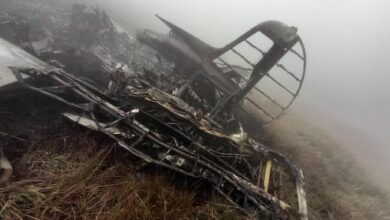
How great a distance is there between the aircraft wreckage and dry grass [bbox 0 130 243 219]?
27 centimetres

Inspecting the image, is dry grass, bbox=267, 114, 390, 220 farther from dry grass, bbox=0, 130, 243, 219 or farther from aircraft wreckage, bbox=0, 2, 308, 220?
dry grass, bbox=0, 130, 243, 219

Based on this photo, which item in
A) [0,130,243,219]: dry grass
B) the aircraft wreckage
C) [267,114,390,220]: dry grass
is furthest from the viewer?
[267,114,390,220]: dry grass

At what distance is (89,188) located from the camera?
4273mm

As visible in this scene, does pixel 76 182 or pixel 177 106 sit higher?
pixel 177 106

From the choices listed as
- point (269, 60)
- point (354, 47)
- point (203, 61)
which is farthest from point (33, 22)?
point (354, 47)

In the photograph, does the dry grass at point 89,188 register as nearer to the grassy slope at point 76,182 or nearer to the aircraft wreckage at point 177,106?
the grassy slope at point 76,182

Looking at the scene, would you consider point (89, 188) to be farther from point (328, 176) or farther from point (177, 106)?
point (328, 176)

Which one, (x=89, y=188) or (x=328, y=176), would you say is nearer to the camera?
(x=89, y=188)

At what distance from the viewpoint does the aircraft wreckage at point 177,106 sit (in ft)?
16.7

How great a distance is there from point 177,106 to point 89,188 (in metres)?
2.28

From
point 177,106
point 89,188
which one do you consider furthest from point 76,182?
point 177,106

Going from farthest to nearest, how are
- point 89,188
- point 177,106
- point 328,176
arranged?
point 328,176 < point 177,106 < point 89,188

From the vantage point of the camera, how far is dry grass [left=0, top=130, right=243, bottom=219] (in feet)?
12.6

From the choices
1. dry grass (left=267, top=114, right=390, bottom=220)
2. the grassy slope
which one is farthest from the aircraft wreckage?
dry grass (left=267, top=114, right=390, bottom=220)
